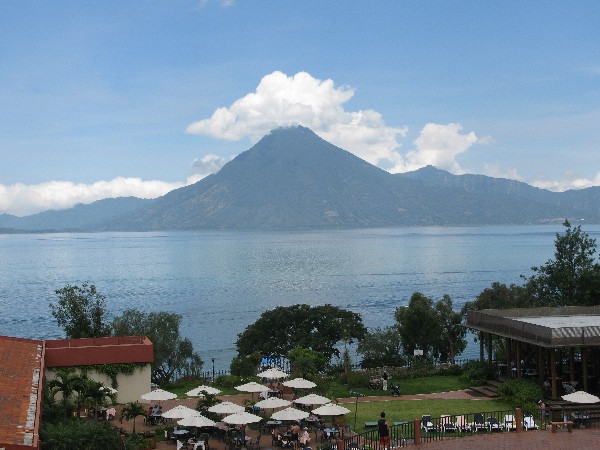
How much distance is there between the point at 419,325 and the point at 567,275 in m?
10.4

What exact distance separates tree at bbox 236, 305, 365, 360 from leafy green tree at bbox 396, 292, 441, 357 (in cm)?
335

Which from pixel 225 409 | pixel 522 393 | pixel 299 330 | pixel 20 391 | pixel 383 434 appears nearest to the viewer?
pixel 383 434

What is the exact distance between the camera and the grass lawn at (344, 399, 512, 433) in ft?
85.1

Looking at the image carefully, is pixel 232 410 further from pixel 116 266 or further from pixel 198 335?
pixel 116 266

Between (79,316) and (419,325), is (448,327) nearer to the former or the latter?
(419,325)

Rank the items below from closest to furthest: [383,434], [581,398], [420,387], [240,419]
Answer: [383,434]
[240,419]
[581,398]
[420,387]

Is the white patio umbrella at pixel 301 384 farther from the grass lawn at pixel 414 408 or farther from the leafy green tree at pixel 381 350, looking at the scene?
the leafy green tree at pixel 381 350

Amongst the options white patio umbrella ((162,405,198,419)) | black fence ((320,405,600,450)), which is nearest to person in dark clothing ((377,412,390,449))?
black fence ((320,405,600,450))

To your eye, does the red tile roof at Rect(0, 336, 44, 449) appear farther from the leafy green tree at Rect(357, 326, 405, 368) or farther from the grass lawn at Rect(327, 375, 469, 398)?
the leafy green tree at Rect(357, 326, 405, 368)

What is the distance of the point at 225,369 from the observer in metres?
59.5

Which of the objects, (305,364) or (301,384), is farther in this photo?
(305,364)

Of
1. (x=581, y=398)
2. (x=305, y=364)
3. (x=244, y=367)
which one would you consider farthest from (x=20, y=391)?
(x=581, y=398)

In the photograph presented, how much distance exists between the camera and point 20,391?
1983 cm

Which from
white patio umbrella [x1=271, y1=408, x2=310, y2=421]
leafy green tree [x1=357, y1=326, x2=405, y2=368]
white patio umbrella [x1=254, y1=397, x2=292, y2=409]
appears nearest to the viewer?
white patio umbrella [x1=271, y1=408, x2=310, y2=421]
